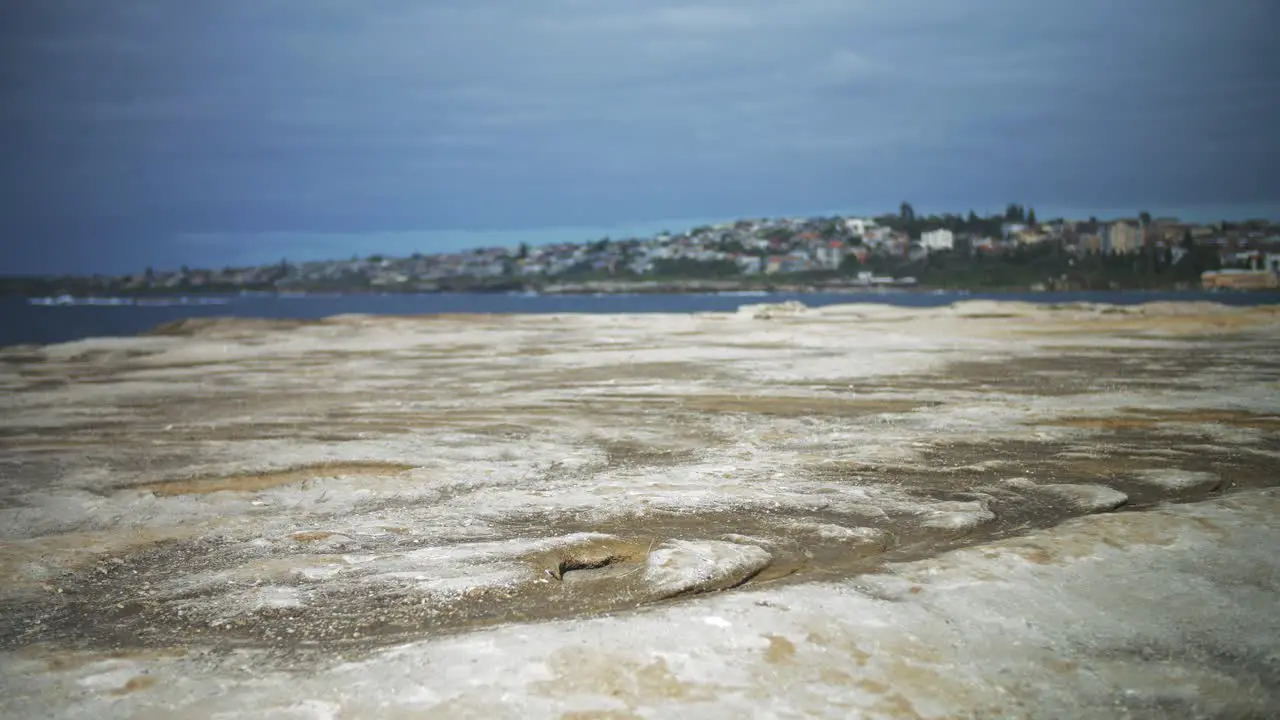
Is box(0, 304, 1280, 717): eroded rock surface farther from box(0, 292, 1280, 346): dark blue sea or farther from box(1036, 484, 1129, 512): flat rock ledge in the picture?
box(0, 292, 1280, 346): dark blue sea

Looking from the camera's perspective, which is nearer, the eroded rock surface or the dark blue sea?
the eroded rock surface

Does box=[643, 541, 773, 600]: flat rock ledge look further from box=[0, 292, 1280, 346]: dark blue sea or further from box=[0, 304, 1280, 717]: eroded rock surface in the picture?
box=[0, 292, 1280, 346]: dark blue sea

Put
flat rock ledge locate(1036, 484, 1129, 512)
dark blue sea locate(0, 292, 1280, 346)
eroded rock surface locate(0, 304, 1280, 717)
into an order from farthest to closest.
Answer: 1. dark blue sea locate(0, 292, 1280, 346)
2. flat rock ledge locate(1036, 484, 1129, 512)
3. eroded rock surface locate(0, 304, 1280, 717)

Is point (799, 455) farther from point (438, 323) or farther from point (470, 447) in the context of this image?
point (438, 323)

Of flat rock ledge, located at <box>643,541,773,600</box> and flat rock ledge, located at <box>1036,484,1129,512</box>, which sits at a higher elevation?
flat rock ledge, located at <box>643,541,773,600</box>

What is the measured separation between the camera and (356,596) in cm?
521

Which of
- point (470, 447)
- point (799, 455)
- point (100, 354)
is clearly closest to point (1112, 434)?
point (799, 455)

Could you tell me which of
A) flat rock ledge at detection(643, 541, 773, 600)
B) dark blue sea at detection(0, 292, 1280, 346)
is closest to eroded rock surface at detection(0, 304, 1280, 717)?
flat rock ledge at detection(643, 541, 773, 600)

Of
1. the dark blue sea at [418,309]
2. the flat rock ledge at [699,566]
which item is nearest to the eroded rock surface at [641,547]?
the flat rock ledge at [699,566]

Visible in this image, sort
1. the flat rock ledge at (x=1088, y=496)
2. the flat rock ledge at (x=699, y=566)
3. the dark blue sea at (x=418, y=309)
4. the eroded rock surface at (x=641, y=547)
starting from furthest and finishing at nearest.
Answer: the dark blue sea at (x=418, y=309) < the flat rock ledge at (x=1088, y=496) < the flat rock ledge at (x=699, y=566) < the eroded rock surface at (x=641, y=547)

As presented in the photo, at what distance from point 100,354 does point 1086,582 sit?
2435 centimetres

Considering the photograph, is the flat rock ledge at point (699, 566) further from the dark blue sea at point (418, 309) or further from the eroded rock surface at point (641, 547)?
the dark blue sea at point (418, 309)

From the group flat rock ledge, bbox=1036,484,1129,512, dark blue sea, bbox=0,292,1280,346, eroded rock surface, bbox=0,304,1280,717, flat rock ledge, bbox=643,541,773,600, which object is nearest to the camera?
eroded rock surface, bbox=0,304,1280,717

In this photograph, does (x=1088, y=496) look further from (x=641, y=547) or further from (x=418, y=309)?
(x=418, y=309)
